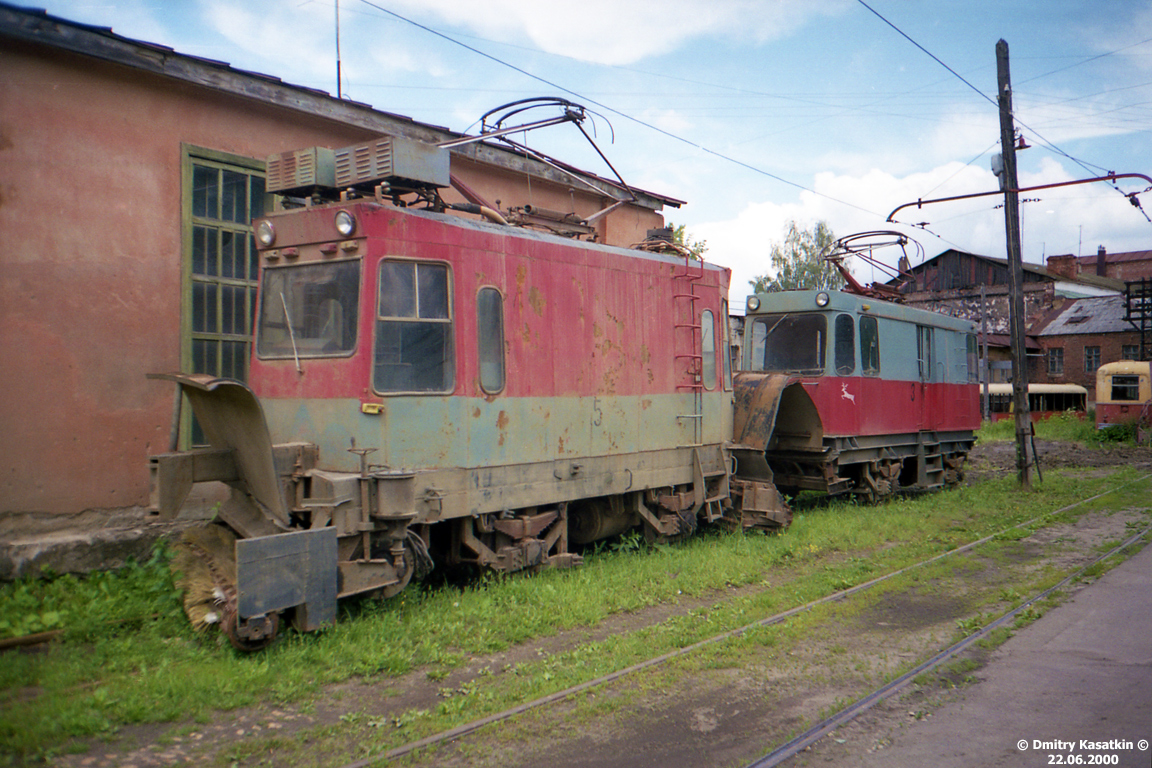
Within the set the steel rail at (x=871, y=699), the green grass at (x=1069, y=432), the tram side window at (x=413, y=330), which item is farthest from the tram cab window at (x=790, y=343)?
the green grass at (x=1069, y=432)

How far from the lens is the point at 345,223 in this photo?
6754 millimetres

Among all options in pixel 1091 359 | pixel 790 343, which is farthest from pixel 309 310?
pixel 1091 359

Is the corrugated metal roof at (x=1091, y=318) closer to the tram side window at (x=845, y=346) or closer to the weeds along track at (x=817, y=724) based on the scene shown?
the tram side window at (x=845, y=346)

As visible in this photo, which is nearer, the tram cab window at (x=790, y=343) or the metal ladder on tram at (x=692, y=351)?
the metal ladder on tram at (x=692, y=351)

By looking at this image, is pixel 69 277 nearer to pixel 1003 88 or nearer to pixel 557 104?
pixel 557 104

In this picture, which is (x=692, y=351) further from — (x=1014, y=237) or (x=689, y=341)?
(x=1014, y=237)

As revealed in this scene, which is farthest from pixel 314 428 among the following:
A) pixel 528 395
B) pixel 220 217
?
pixel 220 217

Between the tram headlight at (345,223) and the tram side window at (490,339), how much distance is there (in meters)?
1.31

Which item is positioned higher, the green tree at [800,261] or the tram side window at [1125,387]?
the green tree at [800,261]

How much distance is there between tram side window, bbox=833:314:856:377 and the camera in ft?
42.5

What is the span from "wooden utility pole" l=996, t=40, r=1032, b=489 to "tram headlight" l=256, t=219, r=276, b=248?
47.3ft

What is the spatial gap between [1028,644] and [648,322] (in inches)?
197

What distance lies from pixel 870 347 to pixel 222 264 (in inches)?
395

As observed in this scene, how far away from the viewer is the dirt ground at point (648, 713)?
4457 mm
